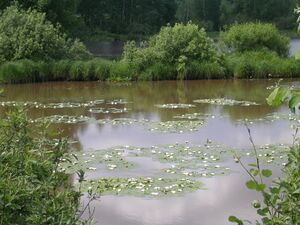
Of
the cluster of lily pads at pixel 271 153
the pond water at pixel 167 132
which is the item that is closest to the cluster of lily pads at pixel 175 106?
the pond water at pixel 167 132

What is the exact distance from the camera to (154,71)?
976 inches

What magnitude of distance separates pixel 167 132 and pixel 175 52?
1296 centimetres

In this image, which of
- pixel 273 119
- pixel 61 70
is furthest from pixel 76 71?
pixel 273 119

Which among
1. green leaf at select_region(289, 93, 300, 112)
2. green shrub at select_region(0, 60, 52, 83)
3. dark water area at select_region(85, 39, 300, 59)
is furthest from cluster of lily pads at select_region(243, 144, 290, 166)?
dark water area at select_region(85, 39, 300, 59)

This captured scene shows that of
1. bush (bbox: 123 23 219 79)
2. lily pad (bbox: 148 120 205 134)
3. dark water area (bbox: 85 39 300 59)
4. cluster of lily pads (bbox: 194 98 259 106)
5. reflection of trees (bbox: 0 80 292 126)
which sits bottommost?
dark water area (bbox: 85 39 300 59)

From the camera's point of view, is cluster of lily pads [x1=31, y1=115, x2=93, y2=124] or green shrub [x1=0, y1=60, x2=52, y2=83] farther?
green shrub [x1=0, y1=60, x2=52, y2=83]

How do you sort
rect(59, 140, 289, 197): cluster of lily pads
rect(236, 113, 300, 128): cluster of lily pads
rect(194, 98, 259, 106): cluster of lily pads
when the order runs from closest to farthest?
1. rect(59, 140, 289, 197): cluster of lily pads
2. rect(236, 113, 300, 128): cluster of lily pads
3. rect(194, 98, 259, 106): cluster of lily pads

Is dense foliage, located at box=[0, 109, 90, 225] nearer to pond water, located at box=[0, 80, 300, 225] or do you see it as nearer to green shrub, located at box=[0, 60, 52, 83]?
pond water, located at box=[0, 80, 300, 225]

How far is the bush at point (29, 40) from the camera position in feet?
82.9

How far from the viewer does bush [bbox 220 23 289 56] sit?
91.6ft

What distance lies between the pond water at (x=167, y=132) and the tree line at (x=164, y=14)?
75.3 feet

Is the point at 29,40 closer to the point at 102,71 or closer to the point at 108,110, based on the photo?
the point at 102,71

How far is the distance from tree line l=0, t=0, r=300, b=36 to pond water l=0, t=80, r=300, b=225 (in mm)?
22947

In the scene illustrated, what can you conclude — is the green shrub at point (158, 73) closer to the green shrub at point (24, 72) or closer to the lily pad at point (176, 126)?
the green shrub at point (24, 72)
